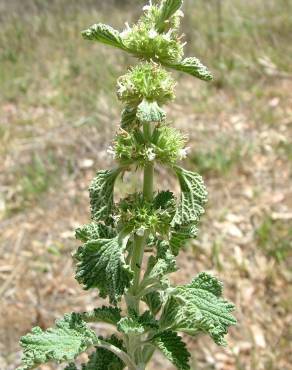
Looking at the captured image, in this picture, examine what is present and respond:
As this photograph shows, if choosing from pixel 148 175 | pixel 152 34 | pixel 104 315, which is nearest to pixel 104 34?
pixel 152 34

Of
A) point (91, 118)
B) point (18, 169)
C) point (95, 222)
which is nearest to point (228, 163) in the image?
point (91, 118)

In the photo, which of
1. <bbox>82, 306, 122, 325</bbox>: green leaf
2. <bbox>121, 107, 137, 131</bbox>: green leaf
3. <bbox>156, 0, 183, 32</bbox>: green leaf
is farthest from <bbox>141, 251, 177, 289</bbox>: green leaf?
<bbox>156, 0, 183, 32</bbox>: green leaf

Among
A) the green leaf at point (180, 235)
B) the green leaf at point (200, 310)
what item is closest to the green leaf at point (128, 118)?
the green leaf at point (180, 235)

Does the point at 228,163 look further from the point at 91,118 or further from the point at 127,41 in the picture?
the point at 127,41

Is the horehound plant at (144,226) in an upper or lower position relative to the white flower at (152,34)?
lower

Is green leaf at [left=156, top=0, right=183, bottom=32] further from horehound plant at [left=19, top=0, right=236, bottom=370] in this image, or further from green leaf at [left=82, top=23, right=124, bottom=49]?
green leaf at [left=82, top=23, right=124, bottom=49]

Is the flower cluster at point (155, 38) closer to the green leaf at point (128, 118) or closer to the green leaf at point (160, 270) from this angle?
the green leaf at point (128, 118)
